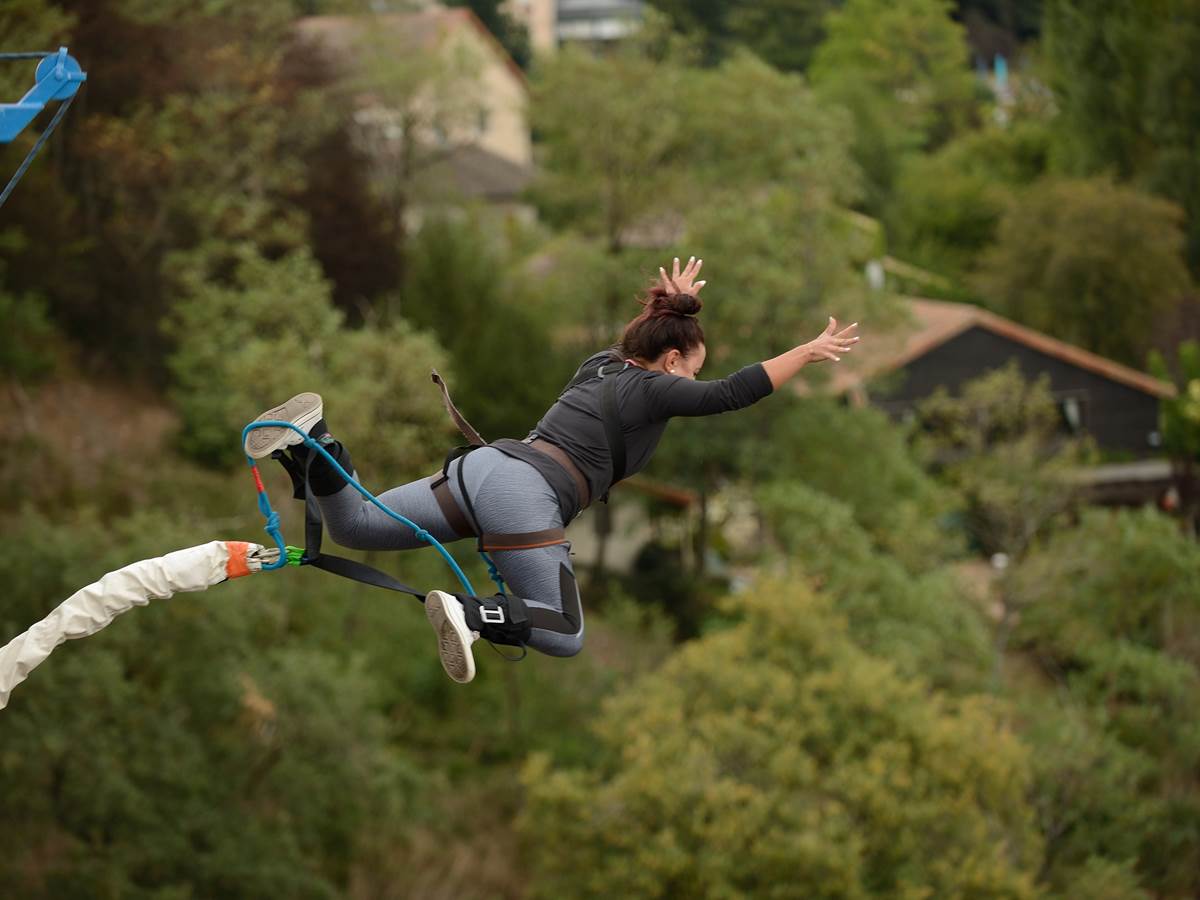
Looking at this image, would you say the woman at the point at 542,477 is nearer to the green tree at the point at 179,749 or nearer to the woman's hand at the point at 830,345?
the woman's hand at the point at 830,345

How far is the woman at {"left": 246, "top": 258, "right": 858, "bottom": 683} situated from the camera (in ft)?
20.7

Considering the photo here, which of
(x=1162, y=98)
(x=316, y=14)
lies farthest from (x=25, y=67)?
(x=1162, y=98)

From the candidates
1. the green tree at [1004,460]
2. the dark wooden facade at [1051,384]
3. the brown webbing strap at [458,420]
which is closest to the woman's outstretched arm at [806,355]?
the brown webbing strap at [458,420]

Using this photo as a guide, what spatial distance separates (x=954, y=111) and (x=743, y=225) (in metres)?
35.2

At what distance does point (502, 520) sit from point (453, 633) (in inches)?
21.1

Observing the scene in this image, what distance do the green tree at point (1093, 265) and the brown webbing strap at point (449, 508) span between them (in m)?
38.8

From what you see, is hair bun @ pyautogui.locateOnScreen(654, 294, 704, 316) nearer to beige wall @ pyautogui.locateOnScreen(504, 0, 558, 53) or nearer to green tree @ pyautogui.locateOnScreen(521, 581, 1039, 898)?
green tree @ pyautogui.locateOnScreen(521, 581, 1039, 898)

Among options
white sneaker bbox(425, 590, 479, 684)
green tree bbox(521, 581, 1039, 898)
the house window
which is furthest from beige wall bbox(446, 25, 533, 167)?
white sneaker bbox(425, 590, 479, 684)

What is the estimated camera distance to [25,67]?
2094cm

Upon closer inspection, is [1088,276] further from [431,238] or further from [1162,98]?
[431,238]

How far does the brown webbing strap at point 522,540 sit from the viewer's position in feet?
21.2

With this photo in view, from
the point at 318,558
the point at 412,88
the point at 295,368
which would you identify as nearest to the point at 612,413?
the point at 318,558

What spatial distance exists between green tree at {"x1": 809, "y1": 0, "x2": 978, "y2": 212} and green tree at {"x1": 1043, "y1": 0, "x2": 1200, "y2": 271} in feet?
22.0

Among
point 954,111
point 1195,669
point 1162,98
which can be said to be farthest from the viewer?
point 954,111
